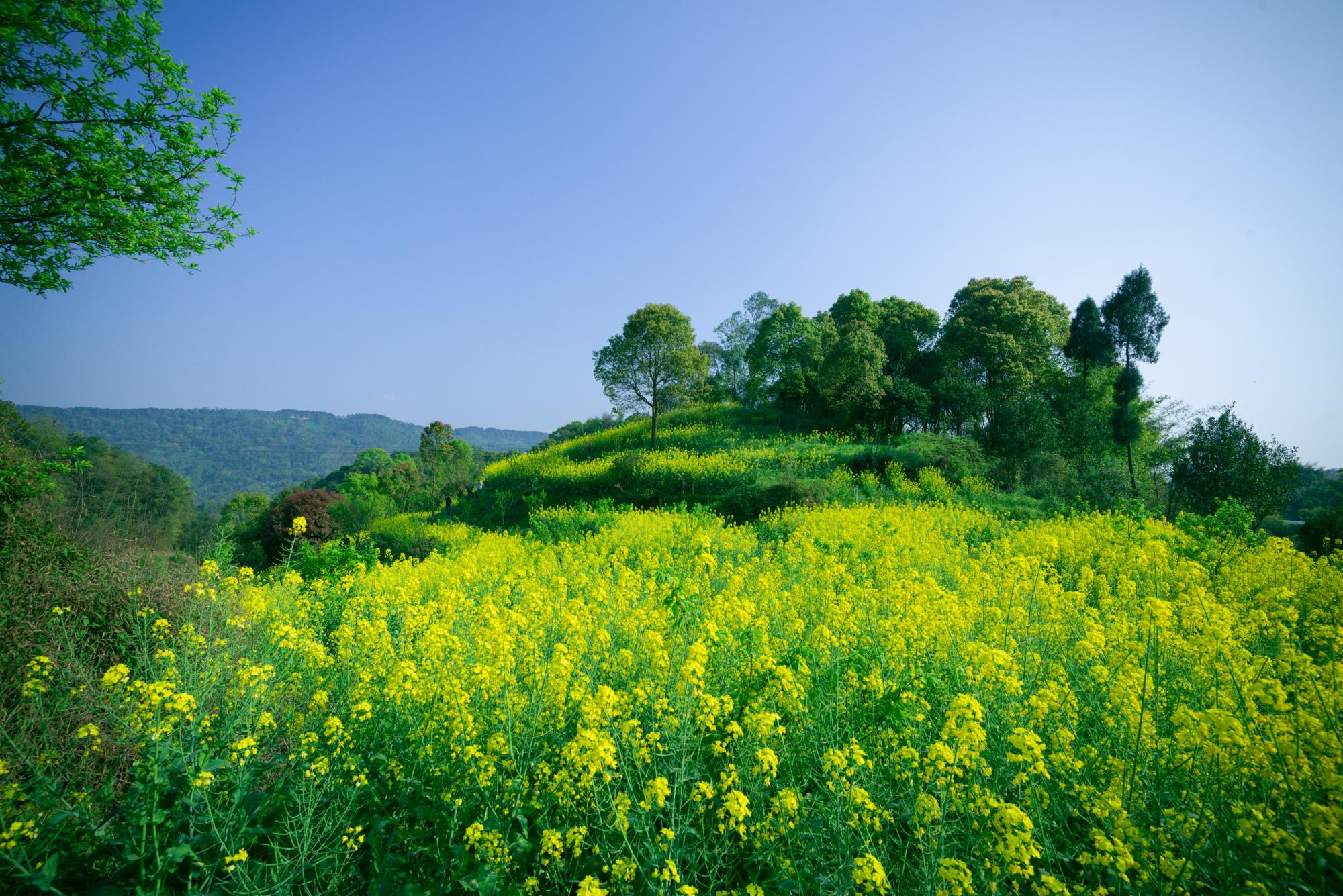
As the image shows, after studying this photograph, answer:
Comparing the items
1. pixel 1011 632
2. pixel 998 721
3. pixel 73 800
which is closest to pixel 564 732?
pixel 73 800

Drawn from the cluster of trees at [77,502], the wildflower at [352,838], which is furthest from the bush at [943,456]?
the cluster of trees at [77,502]

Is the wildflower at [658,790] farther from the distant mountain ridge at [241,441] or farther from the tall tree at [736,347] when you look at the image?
the distant mountain ridge at [241,441]

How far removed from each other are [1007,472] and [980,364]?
6999 mm

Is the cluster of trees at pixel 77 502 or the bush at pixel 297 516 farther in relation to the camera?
the bush at pixel 297 516

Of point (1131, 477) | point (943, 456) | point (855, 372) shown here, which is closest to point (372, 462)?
point (855, 372)

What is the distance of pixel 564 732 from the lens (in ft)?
10.7

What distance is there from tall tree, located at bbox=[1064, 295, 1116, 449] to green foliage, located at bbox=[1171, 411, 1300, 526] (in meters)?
5.16

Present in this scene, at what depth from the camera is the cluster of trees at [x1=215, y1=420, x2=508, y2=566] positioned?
1460 cm

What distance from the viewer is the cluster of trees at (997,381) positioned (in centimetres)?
2014

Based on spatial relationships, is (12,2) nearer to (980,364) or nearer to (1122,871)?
(1122,871)

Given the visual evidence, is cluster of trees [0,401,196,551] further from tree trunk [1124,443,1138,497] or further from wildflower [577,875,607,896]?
tree trunk [1124,443,1138,497]

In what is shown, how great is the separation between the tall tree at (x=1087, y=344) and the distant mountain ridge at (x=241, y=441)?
69625 millimetres

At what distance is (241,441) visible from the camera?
11100 centimetres

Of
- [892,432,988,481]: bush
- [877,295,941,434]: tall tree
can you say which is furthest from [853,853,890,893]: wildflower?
[877,295,941,434]: tall tree
